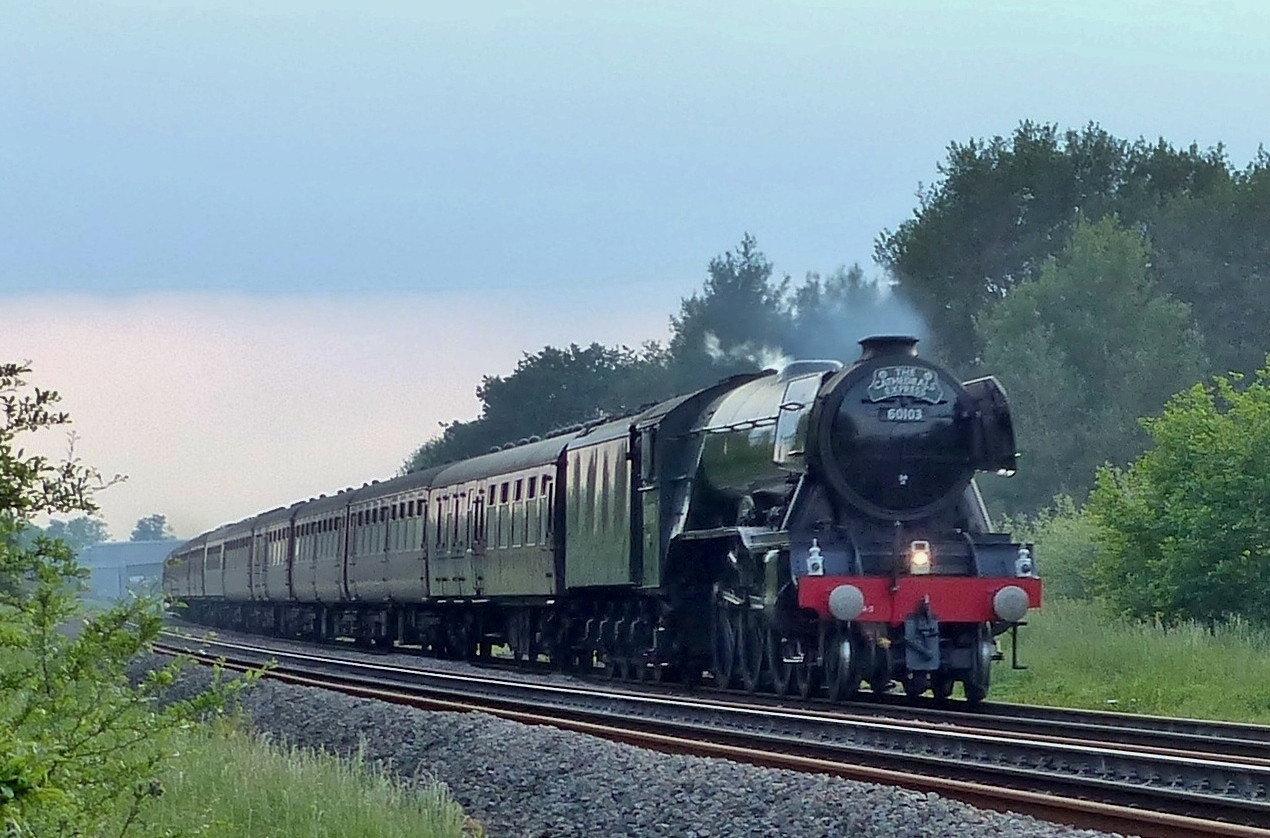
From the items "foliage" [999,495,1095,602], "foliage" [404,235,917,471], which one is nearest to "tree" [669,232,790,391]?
"foliage" [404,235,917,471]

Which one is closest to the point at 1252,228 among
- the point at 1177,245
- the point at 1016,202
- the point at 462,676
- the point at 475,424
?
the point at 1177,245

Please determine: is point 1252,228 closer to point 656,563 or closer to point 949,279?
point 949,279

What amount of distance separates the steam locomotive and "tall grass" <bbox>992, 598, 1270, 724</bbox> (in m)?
2.01

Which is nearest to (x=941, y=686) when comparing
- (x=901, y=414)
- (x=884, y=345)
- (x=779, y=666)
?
(x=779, y=666)

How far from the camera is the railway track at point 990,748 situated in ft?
28.5

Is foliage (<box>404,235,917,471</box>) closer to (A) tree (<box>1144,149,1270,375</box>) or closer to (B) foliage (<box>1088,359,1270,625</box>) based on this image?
(A) tree (<box>1144,149,1270,375</box>)

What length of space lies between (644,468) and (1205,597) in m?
7.14

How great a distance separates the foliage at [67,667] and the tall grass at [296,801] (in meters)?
0.53

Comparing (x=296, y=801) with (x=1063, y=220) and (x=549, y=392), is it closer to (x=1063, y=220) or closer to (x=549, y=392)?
(x=1063, y=220)

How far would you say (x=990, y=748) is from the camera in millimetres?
11352

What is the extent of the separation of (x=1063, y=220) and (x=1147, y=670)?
132ft

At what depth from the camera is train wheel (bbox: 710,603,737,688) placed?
1808 centimetres

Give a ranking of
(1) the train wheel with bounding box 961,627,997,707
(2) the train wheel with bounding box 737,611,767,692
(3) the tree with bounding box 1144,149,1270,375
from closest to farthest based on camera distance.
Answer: (1) the train wheel with bounding box 961,627,997,707 → (2) the train wheel with bounding box 737,611,767,692 → (3) the tree with bounding box 1144,149,1270,375

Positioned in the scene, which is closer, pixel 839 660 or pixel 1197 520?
pixel 839 660
